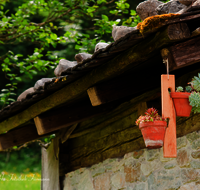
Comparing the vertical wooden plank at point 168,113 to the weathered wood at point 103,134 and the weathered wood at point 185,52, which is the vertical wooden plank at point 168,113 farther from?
the weathered wood at point 103,134

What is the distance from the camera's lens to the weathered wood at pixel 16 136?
3.95 m

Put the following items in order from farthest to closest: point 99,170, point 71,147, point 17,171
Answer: point 17,171 < point 71,147 < point 99,170

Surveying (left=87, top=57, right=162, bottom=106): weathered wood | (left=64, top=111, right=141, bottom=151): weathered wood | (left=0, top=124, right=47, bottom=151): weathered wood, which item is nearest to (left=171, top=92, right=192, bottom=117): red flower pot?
(left=87, top=57, right=162, bottom=106): weathered wood

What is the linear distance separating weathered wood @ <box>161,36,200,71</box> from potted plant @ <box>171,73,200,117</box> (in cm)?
13

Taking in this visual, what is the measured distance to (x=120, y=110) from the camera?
338cm

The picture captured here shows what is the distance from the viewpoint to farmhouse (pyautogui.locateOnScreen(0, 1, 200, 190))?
189 centimetres

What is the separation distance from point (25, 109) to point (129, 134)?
1.18 metres

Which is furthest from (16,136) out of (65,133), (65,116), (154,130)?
(154,130)

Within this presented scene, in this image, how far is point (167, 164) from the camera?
8.77 feet

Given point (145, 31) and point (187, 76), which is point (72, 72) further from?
point (187, 76)

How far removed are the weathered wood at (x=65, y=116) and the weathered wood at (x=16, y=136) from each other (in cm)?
81

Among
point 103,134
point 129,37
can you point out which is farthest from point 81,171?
point 129,37

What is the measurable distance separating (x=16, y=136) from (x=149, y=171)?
1959mm

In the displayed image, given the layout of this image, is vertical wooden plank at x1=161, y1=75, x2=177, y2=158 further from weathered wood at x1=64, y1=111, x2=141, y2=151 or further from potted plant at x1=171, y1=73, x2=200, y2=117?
weathered wood at x1=64, y1=111, x2=141, y2=151
